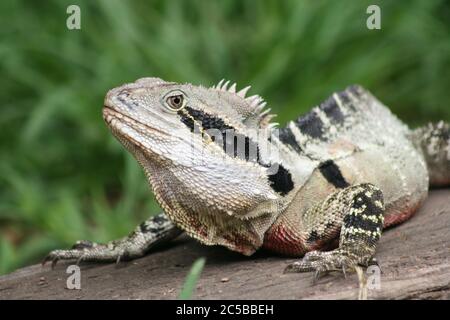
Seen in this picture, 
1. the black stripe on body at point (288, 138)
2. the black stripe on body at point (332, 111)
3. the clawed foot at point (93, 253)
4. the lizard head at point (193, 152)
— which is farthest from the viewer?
the black stripe on body at point (332, 111)

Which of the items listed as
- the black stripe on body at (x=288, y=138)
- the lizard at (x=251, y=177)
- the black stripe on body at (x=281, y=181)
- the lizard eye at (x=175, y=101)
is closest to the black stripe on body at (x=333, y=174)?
the lizard at (x=251, y=177)

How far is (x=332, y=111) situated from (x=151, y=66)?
4033 millimetres

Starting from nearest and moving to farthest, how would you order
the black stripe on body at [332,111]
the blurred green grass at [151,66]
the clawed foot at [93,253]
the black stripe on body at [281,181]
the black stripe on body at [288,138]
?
the black stripe on body at [281,181] → the black stripe on body at [288,138] → the clawed foot at [93,253] → the black stripe on body at [332,111] → the blurred green grass at [151,66]

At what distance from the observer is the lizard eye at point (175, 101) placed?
17.1 ft

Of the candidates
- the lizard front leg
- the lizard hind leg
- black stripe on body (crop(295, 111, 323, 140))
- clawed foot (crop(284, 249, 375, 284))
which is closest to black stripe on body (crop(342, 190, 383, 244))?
the lizard hind leg

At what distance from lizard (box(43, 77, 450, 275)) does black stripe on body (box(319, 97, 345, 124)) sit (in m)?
0.01

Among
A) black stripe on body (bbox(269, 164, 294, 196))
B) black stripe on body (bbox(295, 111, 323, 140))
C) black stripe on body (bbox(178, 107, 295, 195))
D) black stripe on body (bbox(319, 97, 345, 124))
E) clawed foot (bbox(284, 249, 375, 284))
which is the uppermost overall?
black stripe on body (bbox(319, 97, 345, 124))

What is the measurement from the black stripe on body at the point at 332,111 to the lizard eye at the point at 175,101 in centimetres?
151

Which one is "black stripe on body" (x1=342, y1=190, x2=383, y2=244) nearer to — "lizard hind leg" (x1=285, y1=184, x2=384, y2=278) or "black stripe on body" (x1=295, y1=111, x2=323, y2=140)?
"lizard hind leg" (x1=285, y1=184, x2=384, y2=278)

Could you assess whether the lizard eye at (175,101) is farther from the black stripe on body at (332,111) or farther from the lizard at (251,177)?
the black stripe on body at (332,111)

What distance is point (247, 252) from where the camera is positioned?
18.2ft

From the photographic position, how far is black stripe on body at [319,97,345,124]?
6.31 meters

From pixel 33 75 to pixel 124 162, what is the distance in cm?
184
